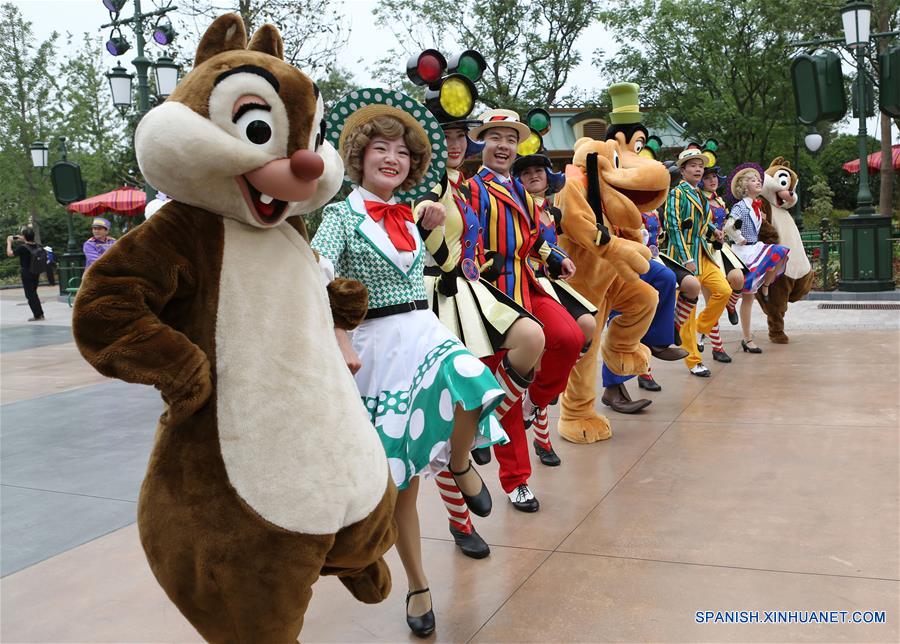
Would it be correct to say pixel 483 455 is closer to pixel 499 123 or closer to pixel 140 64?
pixel 499 123

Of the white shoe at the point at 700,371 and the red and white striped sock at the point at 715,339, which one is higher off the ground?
the red and white striped sock at the point at 715,339

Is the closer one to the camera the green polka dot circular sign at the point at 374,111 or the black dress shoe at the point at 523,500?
the green polka dot circular sign at the point at 374,111

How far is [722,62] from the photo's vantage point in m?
18.2

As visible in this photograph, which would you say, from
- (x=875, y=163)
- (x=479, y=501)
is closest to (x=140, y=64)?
(x=479, y=501)

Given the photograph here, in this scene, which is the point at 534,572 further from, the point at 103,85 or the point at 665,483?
the point at 103,85

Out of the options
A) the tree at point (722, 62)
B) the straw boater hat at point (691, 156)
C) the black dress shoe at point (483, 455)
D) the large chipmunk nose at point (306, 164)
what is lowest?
the black dress shoe at point (483, 455)

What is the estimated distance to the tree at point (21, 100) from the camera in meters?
28.2

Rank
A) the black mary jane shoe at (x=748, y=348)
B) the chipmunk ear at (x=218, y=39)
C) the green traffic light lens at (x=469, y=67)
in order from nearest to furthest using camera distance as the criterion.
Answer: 1. the chipmunk ear at (x=218, y=39)
2. the green traffic light lens at (x=469, y=67)
3. the black mary jane shoe at (x=748, y=348)

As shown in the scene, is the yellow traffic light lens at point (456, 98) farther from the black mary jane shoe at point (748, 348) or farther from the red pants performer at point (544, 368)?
the black mary jane shoe at point (748, 348)

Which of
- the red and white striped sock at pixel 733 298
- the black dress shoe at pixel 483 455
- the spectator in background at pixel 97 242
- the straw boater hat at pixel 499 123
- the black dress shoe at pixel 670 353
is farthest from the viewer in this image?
the spectator in background at pixel 97 242

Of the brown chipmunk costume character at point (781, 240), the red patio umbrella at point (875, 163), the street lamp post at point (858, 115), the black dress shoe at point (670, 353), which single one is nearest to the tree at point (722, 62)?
the red patio umbrella at point (875, 163)

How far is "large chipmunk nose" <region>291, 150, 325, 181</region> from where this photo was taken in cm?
214

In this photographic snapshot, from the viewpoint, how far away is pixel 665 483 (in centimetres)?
454

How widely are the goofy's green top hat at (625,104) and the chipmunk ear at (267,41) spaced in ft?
11.3
